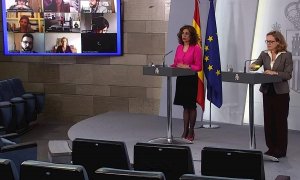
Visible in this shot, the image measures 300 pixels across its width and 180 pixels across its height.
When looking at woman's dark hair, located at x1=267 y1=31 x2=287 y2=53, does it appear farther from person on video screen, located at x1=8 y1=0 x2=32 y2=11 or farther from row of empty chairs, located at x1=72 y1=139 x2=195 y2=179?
person on video screen, located at x1=8 y1=0 x2=32 y2=11

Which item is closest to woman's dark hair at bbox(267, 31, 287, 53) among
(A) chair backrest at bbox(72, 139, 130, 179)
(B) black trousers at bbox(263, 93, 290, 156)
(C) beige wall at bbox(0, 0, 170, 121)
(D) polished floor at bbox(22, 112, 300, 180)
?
(B) black trousers at bbox(263, 93, 290, 156)

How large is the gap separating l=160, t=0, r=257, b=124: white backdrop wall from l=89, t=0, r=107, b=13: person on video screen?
121 cm

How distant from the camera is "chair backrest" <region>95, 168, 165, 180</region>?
9.93 feet

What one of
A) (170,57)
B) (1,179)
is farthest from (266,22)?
(1,179)

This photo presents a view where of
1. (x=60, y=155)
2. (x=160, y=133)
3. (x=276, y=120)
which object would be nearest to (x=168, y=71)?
(x=276, y=120)

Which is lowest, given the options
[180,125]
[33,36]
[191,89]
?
[180,125]

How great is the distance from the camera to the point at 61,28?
31.7 feet

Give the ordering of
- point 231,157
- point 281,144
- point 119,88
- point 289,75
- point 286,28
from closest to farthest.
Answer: point 231,157, point 289,75, point 281,144, point 286,28, point 119,88

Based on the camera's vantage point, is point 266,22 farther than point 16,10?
No

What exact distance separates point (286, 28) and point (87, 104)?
3.96m

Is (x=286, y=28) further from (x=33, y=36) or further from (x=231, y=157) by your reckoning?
(x=231, y=157)

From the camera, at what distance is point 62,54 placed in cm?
970

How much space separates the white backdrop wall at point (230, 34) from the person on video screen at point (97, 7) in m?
1.21

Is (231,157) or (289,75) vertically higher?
(289,75)
